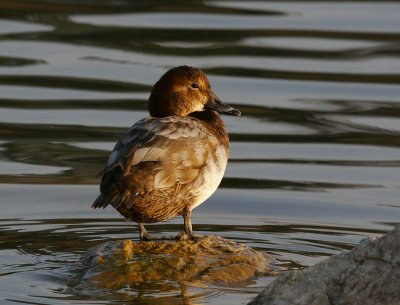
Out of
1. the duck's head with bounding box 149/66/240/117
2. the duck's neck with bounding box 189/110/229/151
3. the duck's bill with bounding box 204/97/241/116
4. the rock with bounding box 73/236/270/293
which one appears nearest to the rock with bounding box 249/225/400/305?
the rock with bounding box 73/236/270/293

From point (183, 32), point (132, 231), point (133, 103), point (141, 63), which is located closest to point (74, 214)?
point (132, 231)

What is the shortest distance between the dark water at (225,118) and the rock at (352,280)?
1.29 metres

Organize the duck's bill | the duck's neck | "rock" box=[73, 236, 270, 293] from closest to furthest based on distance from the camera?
1. "rock" box=[73, 236, 270, 293]
2. the duck's neck
3. the duck's bill

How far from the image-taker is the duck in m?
7.27

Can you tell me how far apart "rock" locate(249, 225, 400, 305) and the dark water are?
129 cm

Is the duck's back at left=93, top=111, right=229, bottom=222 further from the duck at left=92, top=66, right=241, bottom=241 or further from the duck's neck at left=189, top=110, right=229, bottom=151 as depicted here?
the duck's neck at left=189, top=110, right=229, bottom=151

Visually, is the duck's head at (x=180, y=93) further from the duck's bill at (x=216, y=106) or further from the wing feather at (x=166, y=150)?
the wing feather at (x=166, y=150)

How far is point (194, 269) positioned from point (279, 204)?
2304mm

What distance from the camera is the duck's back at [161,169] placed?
23.8ft

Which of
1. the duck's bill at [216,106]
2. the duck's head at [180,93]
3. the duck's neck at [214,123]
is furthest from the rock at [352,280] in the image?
the duck's bill at [216,106]

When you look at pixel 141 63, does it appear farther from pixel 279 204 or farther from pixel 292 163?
pixel 279 204

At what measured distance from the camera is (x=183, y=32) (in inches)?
591

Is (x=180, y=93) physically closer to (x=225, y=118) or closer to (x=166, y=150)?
(x=166, y=150)

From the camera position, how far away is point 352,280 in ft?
18.9
